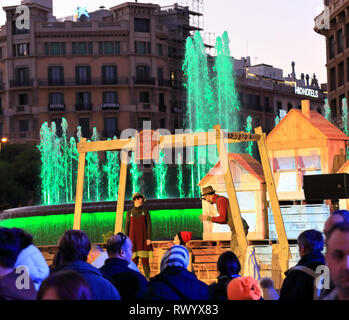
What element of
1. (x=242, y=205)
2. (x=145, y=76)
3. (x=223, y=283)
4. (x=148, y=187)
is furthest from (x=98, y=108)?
(x=223, y=283)

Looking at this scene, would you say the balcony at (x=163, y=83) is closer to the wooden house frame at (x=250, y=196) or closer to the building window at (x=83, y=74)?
the building window at (x=83, y=74)

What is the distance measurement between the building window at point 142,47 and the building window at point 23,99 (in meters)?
10.7

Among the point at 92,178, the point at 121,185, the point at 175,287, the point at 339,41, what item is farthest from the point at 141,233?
the point at 92,178

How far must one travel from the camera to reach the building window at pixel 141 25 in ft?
217

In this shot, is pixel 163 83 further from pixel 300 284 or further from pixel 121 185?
pixel 300 284

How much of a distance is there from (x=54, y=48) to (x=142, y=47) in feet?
25.7

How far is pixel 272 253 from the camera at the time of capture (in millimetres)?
12180

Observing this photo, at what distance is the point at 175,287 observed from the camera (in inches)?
179

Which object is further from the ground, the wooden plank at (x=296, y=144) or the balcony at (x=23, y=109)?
the balcony at (x=23, y=109)

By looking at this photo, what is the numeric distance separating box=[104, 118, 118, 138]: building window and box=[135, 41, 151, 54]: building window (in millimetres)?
6639

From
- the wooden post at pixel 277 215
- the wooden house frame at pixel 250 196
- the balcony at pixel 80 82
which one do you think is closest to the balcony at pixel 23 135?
the balcony at pixel 80 82
